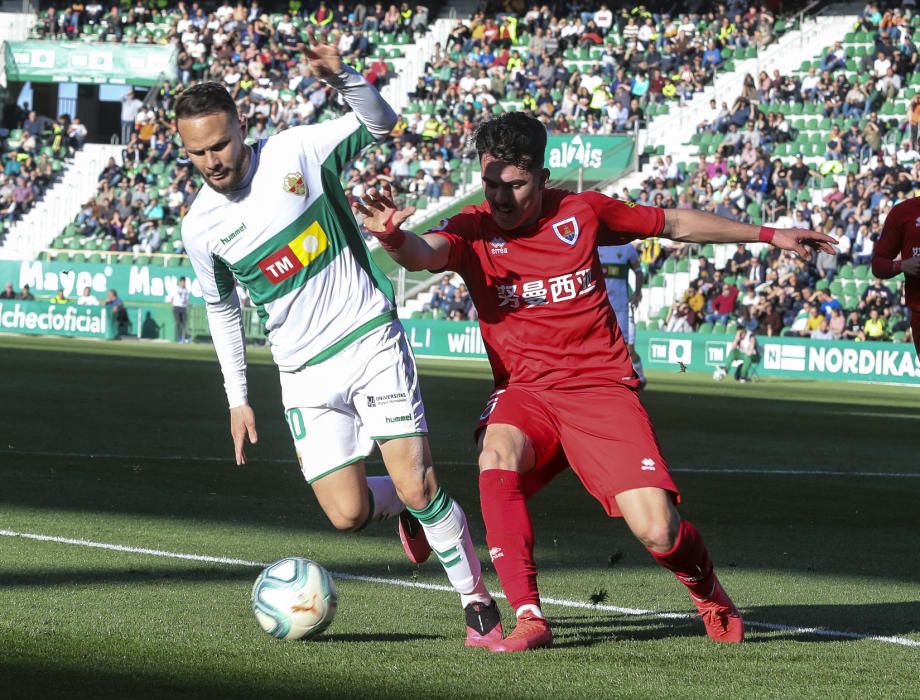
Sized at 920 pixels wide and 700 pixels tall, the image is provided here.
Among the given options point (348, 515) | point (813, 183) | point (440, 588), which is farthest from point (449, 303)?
point (348, 515)

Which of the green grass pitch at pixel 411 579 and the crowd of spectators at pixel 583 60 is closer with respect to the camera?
the green grass pitch at pixel 411 579

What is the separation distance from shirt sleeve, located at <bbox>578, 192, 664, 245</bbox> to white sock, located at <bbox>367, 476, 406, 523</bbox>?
139cm

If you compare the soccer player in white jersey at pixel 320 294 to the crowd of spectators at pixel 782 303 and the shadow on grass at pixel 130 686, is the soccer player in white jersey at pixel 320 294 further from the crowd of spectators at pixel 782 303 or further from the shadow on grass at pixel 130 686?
the crowd of spectators at pixel 782 303

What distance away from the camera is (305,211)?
6223mm

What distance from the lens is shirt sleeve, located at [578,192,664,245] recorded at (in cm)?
642

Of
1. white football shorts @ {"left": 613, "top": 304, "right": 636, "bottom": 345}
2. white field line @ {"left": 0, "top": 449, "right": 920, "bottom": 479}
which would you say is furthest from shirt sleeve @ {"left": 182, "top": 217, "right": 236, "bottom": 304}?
white football shorts @ {"left": 613, "top": 304, "right": 636, "bottom": 345}

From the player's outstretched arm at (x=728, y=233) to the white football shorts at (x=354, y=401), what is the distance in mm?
1218

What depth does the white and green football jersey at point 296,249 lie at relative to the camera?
20.3 feet

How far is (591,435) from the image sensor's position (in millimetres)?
6105

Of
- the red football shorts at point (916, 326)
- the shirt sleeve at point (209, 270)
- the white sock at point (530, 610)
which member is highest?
the shirt sleeve at point (209, 270)

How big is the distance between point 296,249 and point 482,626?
165 centimetres

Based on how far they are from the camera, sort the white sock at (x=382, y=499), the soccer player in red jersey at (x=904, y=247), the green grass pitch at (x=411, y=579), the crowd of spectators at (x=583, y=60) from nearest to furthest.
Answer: the green grass pitch at (x=411, y=579) < the white sock at (x=382, y=499) < the soccer player in red jersey at (x=904, y=247) < the crowd of spectators at (x=583, y=60)

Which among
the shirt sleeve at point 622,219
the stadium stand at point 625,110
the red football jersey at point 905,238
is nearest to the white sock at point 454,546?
the shirt sleeve at point 622,219

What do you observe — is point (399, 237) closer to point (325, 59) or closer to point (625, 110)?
point (325, 59)
